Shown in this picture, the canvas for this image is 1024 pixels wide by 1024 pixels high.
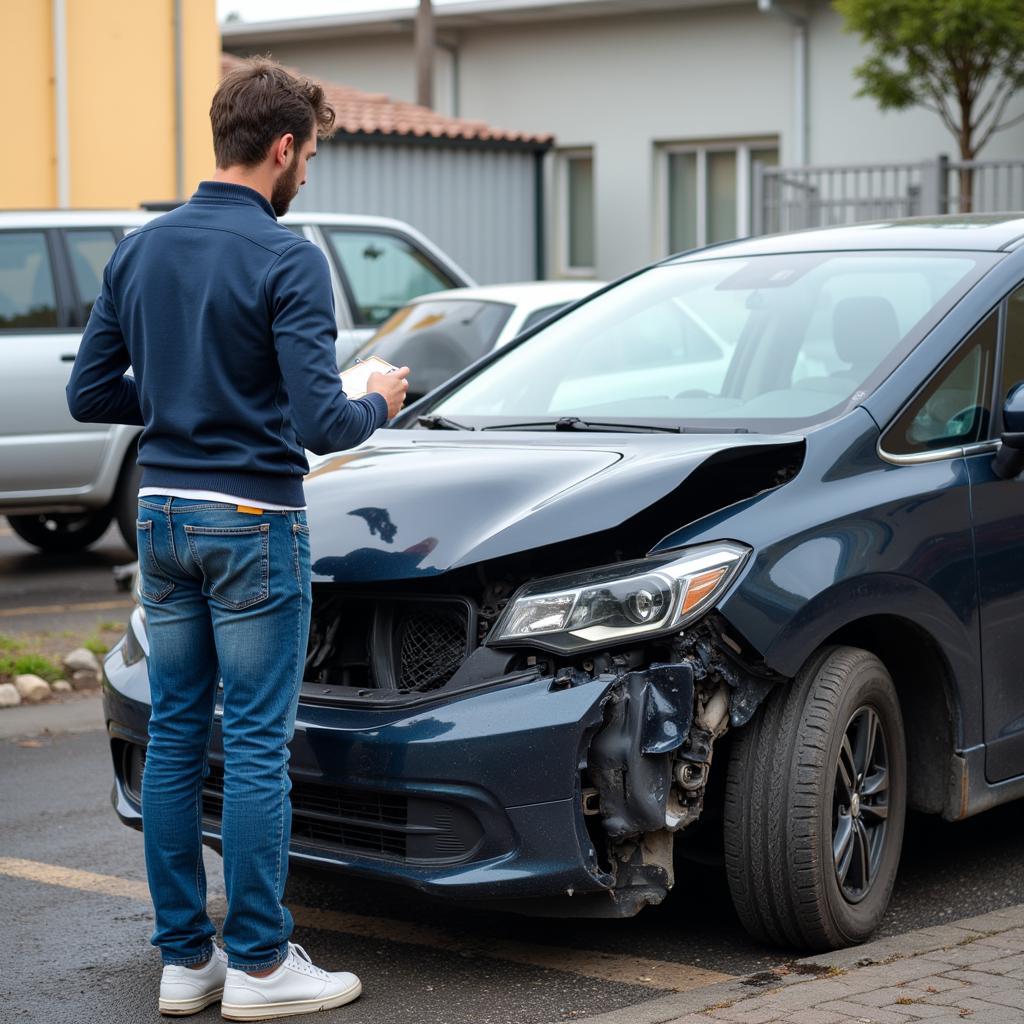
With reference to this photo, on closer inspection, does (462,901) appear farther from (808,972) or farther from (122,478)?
(122,478)

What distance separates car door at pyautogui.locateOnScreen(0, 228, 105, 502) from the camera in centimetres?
1006

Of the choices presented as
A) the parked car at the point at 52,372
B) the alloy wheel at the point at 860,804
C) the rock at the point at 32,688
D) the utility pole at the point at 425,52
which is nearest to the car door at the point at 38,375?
the parked car at the point at 52,372

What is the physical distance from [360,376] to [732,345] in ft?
5.17

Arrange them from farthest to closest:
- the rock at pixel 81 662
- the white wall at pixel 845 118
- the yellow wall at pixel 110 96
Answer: the white wall at pixel 845 118 < the yellow wall at pixel 110 96 < the rock at pixel 81 662

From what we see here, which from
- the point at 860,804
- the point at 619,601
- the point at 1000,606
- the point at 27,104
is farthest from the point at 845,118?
the point at 619,601

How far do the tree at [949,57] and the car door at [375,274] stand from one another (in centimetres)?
721

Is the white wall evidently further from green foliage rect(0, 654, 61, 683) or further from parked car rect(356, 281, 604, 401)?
green foliage rect(0, 654, 61, 683)

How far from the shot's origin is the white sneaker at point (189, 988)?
3.84 meters

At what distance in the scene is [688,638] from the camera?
3850 mm

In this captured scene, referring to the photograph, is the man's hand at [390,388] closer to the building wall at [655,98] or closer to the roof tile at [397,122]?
the roof tile at [397,122]

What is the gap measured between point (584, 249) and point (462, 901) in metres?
20.9

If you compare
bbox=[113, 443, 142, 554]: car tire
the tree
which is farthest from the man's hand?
the tree

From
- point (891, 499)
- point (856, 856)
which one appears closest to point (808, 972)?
point (856, 856)

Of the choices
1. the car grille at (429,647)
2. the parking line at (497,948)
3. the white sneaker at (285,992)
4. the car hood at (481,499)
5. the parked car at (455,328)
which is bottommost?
the parking line at (497,948)
